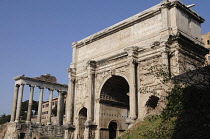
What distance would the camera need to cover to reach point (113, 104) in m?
26.0

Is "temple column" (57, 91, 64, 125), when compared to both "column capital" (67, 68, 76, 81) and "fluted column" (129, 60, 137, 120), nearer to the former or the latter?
"column capital" (67, 68, 76, 81)

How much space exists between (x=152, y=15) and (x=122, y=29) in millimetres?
3578

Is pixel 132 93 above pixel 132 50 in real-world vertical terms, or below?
below

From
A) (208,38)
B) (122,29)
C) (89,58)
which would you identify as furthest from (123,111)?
(208,38)

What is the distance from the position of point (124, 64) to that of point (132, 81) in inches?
93.4

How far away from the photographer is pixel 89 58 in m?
27.3

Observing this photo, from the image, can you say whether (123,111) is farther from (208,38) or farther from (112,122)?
(208,38)

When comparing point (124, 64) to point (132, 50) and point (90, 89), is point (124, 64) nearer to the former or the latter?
point (132, 50)

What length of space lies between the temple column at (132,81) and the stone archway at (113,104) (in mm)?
2876

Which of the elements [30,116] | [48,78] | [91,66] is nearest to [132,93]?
[91,66]

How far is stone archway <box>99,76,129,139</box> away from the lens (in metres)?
24.8

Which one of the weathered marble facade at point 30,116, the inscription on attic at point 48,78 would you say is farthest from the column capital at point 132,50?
the inscription on attic at point 48,78

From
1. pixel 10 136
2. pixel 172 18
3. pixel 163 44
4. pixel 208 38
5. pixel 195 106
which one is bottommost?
pixel 10 136

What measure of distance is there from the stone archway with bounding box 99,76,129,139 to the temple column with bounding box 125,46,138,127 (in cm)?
288
